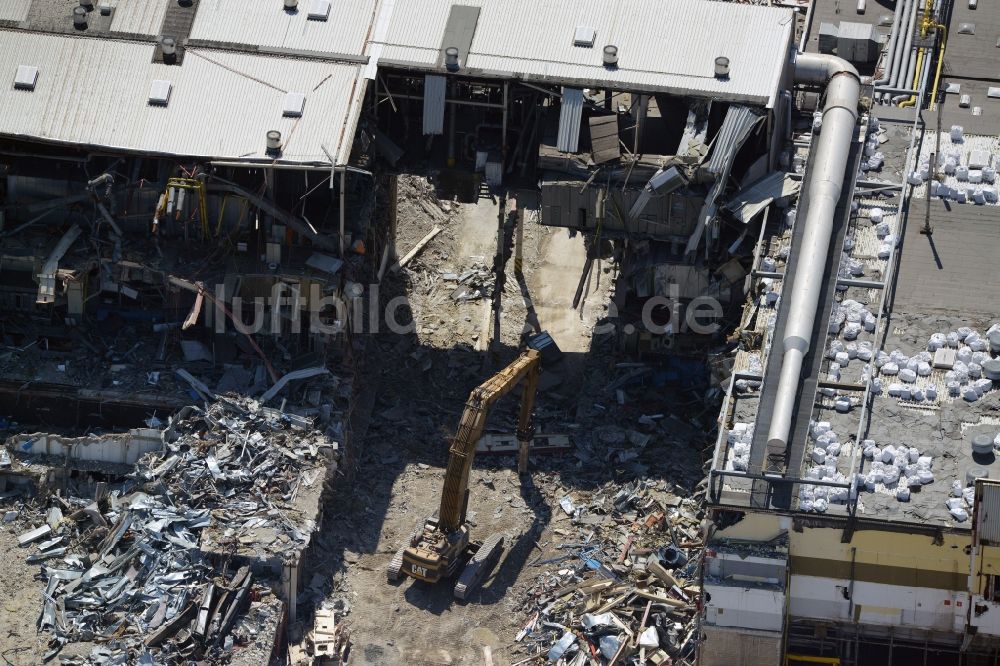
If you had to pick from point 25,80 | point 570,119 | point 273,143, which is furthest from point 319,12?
point 25,80

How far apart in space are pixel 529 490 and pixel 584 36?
17462mm

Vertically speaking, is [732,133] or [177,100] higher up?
[732,133]

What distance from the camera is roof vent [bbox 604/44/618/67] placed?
271 ft

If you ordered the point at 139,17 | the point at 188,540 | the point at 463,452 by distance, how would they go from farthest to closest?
1. the point at 139,17
2. the point at 463,452
3. the point at 188,540

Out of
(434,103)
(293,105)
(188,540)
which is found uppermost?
(434,103)

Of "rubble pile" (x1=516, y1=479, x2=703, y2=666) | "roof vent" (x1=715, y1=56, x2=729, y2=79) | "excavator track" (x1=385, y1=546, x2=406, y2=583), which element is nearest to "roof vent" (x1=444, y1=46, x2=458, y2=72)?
"roof vent" (x1=715, y1=56, x2=729, y2=79)

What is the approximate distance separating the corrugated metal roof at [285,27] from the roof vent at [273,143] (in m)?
4.68

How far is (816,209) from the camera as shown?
264 ft

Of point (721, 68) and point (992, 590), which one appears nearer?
point (992, 590)

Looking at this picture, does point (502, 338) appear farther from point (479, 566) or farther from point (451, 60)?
point (479, 566)

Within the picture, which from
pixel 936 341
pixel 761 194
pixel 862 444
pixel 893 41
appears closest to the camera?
pixel 862 444

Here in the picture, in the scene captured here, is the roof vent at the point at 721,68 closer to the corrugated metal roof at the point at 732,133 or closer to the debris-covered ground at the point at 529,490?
the corrugated metal roof at the point at 732,133

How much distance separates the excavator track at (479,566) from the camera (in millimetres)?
75750

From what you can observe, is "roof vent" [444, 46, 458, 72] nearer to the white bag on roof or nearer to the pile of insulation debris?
→ the pile of insulation debris
